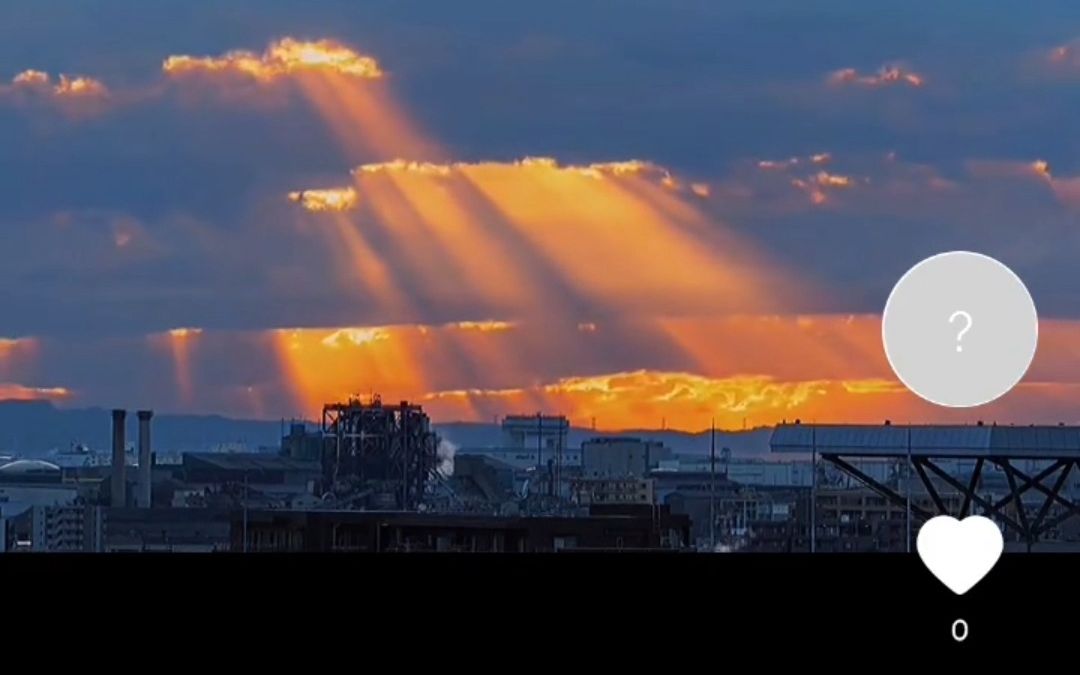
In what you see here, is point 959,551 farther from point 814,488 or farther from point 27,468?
point 27,468

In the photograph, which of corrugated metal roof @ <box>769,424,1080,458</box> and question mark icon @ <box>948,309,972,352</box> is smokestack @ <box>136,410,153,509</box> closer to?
corrugated metal roof @ <box>769,424,1080,458</box>

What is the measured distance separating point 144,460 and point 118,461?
0.65 ft

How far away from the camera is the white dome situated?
Result: 11688 mm

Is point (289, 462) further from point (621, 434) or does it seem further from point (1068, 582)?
point (1068, 582)

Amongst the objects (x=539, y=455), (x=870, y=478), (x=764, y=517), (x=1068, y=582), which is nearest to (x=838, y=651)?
(x=1068, y=582)

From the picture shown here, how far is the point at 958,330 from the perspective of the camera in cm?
310

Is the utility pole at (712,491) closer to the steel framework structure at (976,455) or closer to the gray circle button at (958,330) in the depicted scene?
the steel framework structure at (976,455)

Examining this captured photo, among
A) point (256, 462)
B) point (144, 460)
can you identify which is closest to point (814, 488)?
point (144, 460)

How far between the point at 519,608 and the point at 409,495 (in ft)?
34.6

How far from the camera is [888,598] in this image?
103 inches

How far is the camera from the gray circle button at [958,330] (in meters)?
3.10

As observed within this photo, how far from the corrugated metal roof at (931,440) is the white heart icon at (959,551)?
397cm

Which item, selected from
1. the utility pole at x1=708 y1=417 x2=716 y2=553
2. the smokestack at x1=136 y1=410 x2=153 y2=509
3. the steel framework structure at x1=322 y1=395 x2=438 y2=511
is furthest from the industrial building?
the steel framework structure at x1=322 y1=395 x2=438 y2=511

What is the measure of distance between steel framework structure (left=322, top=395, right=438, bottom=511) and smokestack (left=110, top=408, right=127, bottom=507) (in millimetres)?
1599
